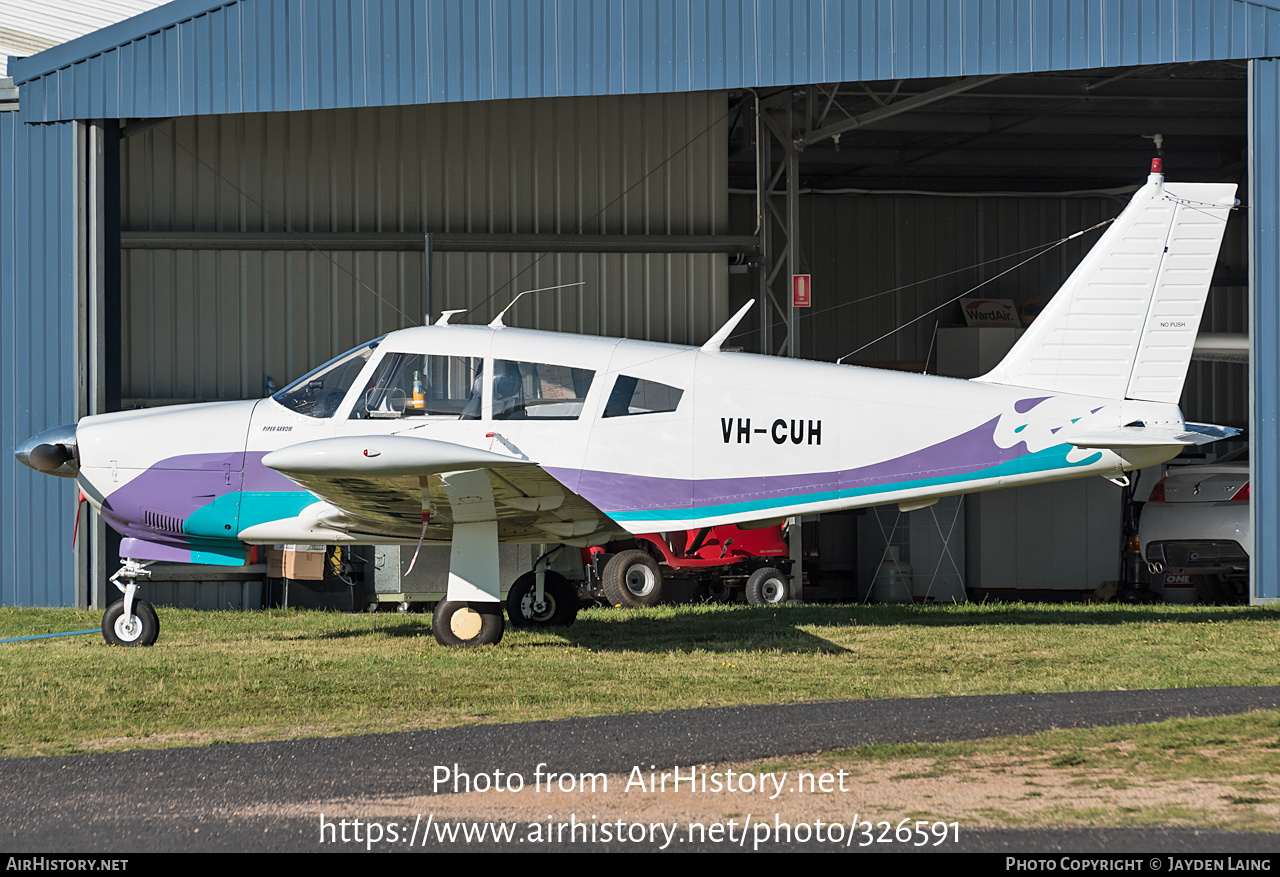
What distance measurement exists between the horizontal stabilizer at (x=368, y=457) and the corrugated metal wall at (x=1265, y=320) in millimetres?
A: 7595

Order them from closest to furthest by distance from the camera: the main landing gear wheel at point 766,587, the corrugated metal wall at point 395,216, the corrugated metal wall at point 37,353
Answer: the corrugated metal wall at point 37,353
the main landing gear wheel at point 766,587
the corrugated metal wall at point 395,216

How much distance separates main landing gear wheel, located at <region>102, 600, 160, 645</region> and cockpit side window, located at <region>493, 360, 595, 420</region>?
3151 mm

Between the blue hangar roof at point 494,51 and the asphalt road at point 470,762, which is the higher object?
the blue hangar roof at point 494,51

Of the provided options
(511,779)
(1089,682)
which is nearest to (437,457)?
(511,779)

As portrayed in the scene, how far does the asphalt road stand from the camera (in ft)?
13.8

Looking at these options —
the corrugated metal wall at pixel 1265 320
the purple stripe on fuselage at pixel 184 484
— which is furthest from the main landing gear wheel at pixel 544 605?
the corrugated metal wall at pixel 1265 320

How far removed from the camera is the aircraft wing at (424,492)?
24.5 ft

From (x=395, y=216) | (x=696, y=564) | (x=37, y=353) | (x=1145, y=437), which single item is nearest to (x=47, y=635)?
(x=37, y=353)

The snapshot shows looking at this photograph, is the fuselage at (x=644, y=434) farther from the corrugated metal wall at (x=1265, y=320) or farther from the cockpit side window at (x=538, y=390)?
the corrugated metal wall at (x=1265, y=320)

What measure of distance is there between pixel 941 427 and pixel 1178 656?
233 cm

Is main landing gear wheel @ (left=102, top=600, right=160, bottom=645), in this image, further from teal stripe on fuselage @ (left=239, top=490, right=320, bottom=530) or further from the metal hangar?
the metal hangar

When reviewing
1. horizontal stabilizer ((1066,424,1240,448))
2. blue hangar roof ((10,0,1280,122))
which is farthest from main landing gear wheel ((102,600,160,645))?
horizontal stabilizer ((1066,424,1240,448))

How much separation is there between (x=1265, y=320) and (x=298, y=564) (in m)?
10.4

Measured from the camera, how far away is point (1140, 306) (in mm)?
9227
